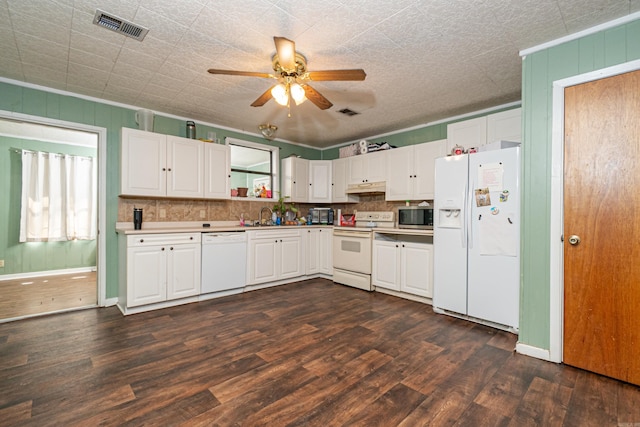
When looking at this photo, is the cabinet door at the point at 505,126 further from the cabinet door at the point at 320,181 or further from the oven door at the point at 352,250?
the cabinet door at the point at 320,181

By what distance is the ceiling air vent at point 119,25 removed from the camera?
80.7 inches

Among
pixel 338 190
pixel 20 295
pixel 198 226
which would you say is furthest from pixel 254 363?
pixel 20 295

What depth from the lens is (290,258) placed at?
4.64m

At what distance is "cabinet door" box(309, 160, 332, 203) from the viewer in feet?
17.7

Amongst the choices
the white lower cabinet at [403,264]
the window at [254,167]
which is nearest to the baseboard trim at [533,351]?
the white lower cabinet at [403,264]

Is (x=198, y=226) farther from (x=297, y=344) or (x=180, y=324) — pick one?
(x=297, y=344)

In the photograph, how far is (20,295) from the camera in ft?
12.7

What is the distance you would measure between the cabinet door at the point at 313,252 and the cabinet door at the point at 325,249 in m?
0.05

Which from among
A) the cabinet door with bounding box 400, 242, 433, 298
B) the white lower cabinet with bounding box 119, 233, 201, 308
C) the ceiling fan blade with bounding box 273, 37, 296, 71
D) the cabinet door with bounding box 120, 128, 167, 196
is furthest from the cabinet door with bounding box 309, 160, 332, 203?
the ceiling fan blade with bounding box 273, 37, 296, 71

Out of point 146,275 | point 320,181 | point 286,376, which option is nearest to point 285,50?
point 286,376

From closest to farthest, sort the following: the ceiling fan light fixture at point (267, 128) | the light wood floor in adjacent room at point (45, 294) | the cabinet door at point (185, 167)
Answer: the light wood floor in adjacent room at point (45, 294), the cabinet door at point (185, 167), the ceiling fan light fixture at point (267, 128)

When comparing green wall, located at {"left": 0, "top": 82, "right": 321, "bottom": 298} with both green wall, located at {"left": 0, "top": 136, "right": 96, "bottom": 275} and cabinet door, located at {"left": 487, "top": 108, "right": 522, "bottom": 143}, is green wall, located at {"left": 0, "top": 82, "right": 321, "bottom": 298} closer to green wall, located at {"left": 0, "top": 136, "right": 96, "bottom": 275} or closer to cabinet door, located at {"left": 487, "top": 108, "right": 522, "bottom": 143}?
green wall, located at {"left": 0, "top": 136, "right": 96, "bottom": 275}

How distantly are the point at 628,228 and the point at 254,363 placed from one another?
2.80 meters

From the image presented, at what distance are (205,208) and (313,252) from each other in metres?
1.87
